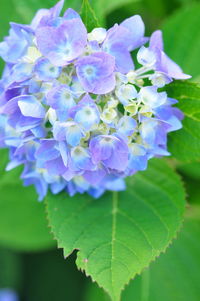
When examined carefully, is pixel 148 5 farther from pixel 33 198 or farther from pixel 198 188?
pixel 33 198

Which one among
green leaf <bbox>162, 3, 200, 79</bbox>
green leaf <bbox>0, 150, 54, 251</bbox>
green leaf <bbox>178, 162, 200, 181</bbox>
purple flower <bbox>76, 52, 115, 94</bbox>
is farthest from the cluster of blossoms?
green leaf <bbox>0, 150, 54, 251</bbox>

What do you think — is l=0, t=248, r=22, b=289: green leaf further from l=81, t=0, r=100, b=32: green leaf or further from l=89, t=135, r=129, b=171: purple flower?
l=81, t=0, r=100, b=32: green leaf

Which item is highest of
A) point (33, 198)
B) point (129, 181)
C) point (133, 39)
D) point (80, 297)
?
point (133, 39)

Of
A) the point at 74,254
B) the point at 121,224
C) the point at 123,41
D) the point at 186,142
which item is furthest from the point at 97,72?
the point at 74,254

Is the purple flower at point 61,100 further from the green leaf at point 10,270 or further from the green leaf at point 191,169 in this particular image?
the green leaf at point 10,270

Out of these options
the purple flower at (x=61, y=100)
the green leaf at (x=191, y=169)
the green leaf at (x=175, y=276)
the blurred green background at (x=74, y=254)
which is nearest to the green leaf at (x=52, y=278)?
the blurred green background at (x=74, y=254)

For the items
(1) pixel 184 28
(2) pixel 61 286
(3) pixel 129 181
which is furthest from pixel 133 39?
(2) pixel 61 286

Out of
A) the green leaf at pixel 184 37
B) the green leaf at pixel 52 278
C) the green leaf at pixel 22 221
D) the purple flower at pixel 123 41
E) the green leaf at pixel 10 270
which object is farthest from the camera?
the green leaf at pixel 10 270
